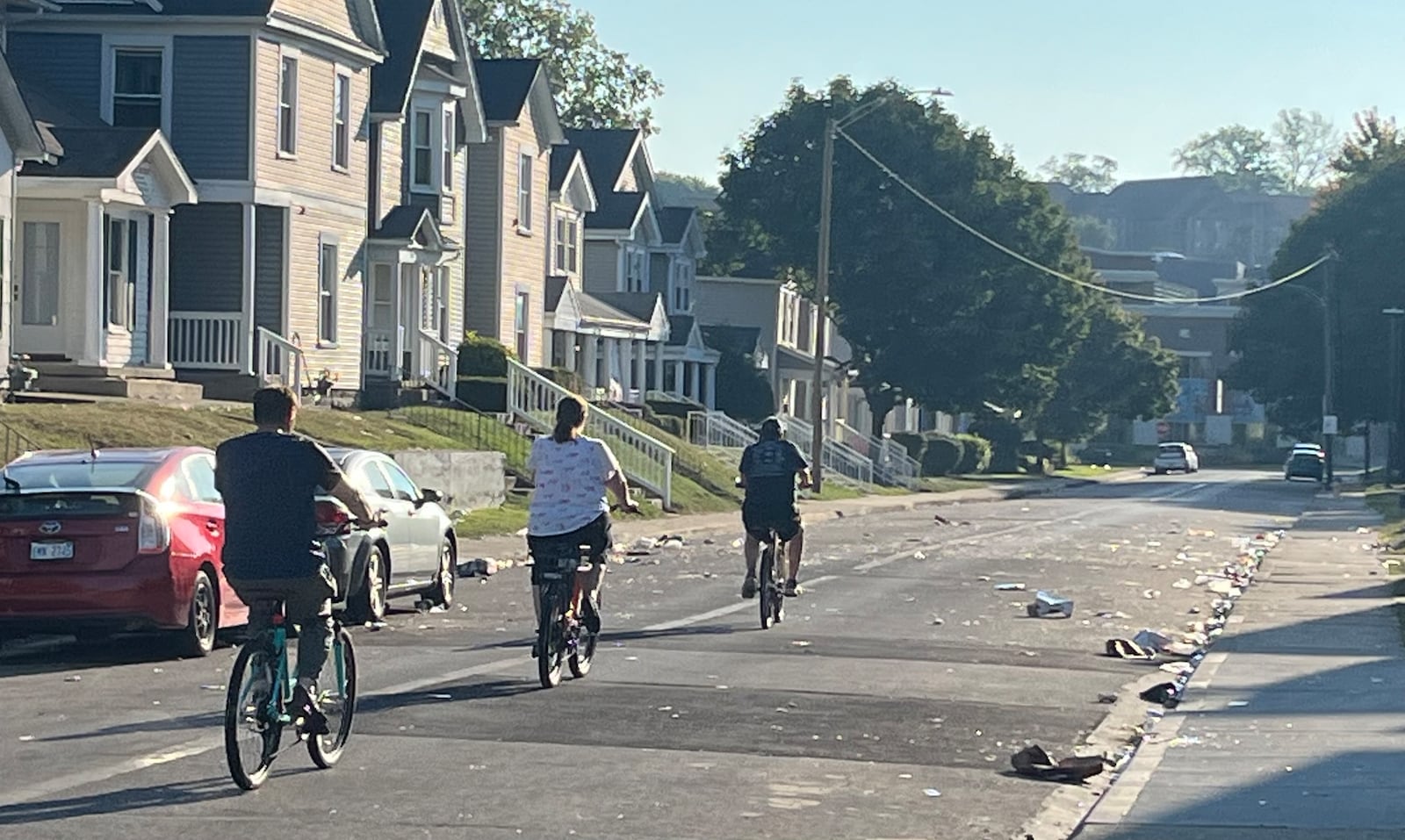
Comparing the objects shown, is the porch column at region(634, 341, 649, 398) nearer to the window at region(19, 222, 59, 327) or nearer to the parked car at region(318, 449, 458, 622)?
the window at region(19, 222, 59, 327)

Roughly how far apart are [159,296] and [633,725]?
26985 mm

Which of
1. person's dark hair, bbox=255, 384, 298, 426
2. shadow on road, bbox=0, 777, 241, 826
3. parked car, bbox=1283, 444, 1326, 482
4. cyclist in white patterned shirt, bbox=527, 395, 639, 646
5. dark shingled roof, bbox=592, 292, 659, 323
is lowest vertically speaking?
parked car, bbox=1283, 444, 1326, 482

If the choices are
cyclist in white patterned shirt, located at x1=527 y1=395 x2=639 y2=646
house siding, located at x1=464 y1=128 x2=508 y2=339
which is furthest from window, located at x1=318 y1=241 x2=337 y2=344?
cyclist in white patterned shirt, located at x1=527 y1=395 x2=639 y2=646

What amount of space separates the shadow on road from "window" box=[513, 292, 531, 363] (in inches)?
1845

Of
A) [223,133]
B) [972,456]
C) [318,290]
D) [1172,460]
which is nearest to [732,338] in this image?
[972,456]

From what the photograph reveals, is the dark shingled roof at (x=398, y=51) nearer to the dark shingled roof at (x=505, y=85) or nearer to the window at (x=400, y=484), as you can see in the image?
the dark shingled roof at (x=505, y=85)

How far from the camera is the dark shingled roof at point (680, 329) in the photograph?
73.9 meters

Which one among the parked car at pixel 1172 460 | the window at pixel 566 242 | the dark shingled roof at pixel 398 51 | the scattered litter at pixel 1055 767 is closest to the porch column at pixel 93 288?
the dark shingled roof at pixel 398 51

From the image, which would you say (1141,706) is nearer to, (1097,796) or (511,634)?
(1097,796)

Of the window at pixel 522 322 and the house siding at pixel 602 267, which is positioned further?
the house siding at pixel 602 267

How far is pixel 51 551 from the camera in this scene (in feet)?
53.9

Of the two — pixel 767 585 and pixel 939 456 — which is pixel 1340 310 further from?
pixel 767 585

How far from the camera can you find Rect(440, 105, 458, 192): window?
164 ft

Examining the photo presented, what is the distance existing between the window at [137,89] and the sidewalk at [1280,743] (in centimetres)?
2369
